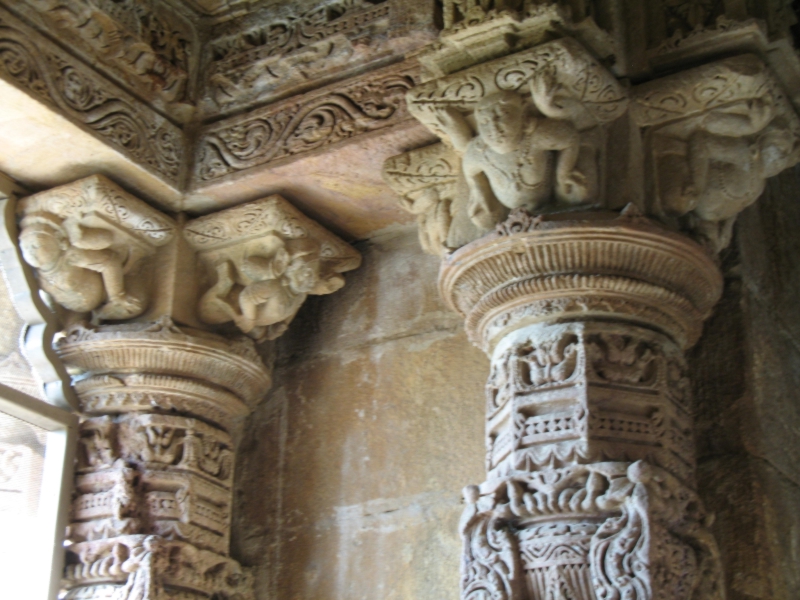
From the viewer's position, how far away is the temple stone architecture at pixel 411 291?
2.73m

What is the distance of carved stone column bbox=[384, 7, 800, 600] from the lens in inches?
102

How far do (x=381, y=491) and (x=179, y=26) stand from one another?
1682 millimetres

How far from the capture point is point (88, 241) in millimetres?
3502

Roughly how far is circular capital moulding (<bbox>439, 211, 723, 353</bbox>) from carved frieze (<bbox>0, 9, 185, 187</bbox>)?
3.89 ft

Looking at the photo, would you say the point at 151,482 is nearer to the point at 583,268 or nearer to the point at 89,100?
the point at 89,100

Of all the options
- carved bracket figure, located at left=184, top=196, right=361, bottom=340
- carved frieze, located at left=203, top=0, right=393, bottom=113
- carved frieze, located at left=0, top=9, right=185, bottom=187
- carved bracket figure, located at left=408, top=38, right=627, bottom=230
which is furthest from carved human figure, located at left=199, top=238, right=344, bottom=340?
carved bracket figure, located at left=408, top=38, right=627, bottom=230

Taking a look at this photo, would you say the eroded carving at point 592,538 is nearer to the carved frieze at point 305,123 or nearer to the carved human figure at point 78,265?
the carved frieze at point 305,123

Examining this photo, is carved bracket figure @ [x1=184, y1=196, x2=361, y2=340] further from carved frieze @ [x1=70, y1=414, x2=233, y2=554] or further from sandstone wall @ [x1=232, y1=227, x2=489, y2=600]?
carved frieze @ [x1=70, y1=414, x2=233, y2=554]

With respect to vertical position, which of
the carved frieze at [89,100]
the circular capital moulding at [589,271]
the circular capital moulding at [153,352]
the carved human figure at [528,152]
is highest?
the carved frieze at [89,100]

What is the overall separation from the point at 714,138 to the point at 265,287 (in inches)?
58.0

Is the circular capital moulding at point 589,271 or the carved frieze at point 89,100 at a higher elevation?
the carved frieze at point 89,100

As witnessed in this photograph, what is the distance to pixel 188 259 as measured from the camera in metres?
3.74

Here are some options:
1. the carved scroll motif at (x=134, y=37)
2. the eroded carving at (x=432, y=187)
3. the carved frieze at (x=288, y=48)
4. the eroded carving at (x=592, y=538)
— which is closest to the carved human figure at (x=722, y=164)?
the eroded carving at (x=432, y=187)

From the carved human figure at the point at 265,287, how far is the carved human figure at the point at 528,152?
2.92 ft
